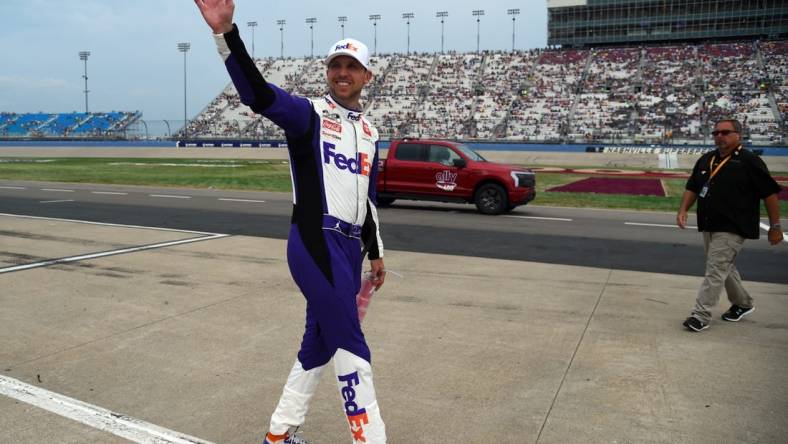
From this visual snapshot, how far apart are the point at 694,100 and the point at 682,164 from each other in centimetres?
1466

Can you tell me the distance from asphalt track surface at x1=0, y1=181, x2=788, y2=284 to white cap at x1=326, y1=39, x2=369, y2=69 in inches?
221

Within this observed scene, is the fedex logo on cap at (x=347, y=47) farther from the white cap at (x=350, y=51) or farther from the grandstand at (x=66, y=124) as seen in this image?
the grandstand at (x=66, y=124)

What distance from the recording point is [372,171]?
120 inches

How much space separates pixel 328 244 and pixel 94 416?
193cm

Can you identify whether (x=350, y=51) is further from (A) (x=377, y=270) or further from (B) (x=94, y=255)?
(B) (x=94, y=255)

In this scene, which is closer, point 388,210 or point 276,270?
point 276,270

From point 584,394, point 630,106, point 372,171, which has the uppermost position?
point 630,106

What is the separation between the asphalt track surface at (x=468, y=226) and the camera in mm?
9055

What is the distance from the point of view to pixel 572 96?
5291cm

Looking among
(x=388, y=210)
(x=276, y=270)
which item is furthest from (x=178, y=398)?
(x=388, y=210)

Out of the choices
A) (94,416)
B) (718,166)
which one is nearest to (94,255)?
(94,416)

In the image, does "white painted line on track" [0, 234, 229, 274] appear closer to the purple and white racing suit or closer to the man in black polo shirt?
the purple and white racing suit

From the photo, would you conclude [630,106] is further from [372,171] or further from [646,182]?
[372,171]

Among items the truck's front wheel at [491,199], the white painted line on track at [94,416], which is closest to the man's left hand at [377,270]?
the white painted line on track at [94,416]
